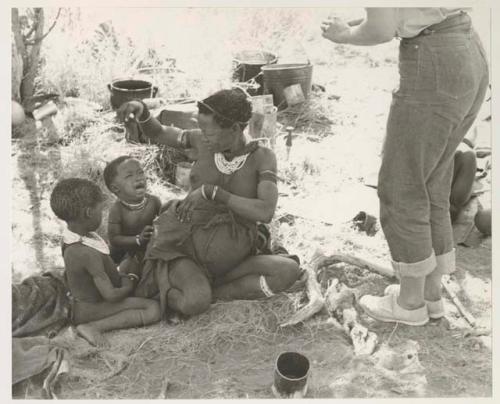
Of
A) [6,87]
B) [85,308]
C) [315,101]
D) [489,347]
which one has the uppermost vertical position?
[6,87]

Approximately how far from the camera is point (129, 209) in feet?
9.66

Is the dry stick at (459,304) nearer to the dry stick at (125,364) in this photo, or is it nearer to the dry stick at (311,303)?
the dry stick at (311,303)

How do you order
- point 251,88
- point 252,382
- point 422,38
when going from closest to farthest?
point 422,38 → point 252,382 → point 251,88

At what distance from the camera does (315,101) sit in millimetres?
3090

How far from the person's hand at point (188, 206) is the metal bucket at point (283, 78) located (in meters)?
0.60

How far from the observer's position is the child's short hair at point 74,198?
2.78 m

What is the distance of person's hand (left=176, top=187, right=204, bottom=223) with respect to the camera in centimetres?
286

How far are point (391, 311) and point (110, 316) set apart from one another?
123 centimetres

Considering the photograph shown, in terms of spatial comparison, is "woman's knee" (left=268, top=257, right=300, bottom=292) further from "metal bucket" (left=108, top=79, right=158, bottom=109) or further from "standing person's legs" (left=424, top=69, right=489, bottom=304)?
"metal bucket" (left=108, top=79, right=158, bottom=109)

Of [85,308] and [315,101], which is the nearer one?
[85,308]

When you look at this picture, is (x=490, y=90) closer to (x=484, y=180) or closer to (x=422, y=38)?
(x=484, y=180)

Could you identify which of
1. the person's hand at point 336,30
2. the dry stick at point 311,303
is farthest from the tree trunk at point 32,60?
the dry stick at point 311,303

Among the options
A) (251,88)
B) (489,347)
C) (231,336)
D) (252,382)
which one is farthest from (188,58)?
(489,347)

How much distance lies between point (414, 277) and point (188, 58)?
1.37 meters
